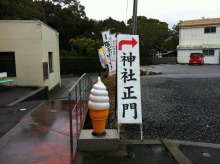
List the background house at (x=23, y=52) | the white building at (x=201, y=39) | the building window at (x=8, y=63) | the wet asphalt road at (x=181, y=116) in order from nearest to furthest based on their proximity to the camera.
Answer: the wet asphalt road at (x=181, y=116) → the background house at (x=23, y=52) → the building window at (x=8, y=63) → the white building at (x=201, y=39)

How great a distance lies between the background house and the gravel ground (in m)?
6.05

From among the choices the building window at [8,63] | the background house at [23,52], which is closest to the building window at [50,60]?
the background house at [23,52]

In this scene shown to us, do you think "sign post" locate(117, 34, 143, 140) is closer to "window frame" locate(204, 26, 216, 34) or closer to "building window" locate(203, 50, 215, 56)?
"building window" locate(203, 50, 215, 56)

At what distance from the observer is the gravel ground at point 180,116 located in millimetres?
4895

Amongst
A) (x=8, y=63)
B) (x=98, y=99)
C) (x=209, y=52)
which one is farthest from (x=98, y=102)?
(x=209, y=52)

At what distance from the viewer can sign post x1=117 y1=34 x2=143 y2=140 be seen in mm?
4461

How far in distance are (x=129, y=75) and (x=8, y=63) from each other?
31.6 ft

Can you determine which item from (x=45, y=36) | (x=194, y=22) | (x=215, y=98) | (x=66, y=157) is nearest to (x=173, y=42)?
(x=194, y=22)

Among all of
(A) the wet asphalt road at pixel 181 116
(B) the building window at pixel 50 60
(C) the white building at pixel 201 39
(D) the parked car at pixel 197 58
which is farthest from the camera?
(C) the white building at pixel 201 39

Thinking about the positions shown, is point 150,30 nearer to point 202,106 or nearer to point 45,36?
point 45,36

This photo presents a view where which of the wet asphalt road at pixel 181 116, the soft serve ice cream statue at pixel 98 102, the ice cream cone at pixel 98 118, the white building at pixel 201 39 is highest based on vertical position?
the white building at pixel 201 39

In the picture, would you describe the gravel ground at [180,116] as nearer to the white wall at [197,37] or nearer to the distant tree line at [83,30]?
the white wall at [197,37]

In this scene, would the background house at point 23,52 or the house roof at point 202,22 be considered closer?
the background house at point 23,52

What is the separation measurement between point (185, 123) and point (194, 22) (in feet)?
94.7
